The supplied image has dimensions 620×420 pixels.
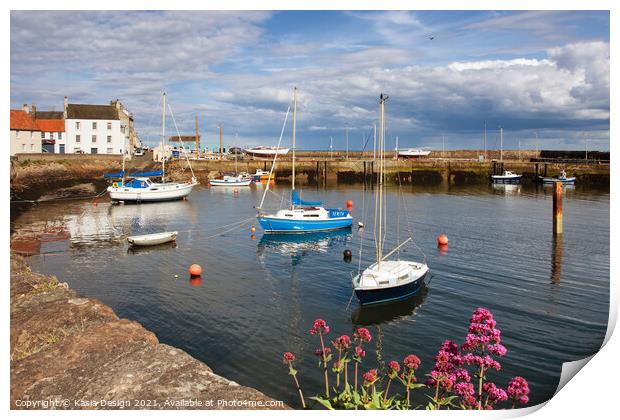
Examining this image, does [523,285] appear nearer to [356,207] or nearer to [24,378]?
[24,378]

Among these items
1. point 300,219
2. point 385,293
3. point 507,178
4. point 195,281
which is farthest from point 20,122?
point 507,178

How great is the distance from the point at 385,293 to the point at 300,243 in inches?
503

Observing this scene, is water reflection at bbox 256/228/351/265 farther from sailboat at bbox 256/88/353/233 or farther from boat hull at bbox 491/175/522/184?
boat hull at bbox 491/175/522/184

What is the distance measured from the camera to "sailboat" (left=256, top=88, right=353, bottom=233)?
31.4 m

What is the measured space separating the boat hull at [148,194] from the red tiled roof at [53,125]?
13.5 meters

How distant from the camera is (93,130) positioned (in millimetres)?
61406

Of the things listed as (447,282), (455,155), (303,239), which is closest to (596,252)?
(447,282)

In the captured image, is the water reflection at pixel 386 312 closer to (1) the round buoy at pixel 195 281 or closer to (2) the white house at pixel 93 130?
(1) the round buoy at pixel 195 281

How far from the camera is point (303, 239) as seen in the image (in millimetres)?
30562

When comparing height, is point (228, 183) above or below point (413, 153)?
below

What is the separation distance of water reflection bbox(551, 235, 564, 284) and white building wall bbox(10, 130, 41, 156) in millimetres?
30286

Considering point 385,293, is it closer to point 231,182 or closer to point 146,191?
point 146,191

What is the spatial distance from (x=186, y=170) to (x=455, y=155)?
165 ft
